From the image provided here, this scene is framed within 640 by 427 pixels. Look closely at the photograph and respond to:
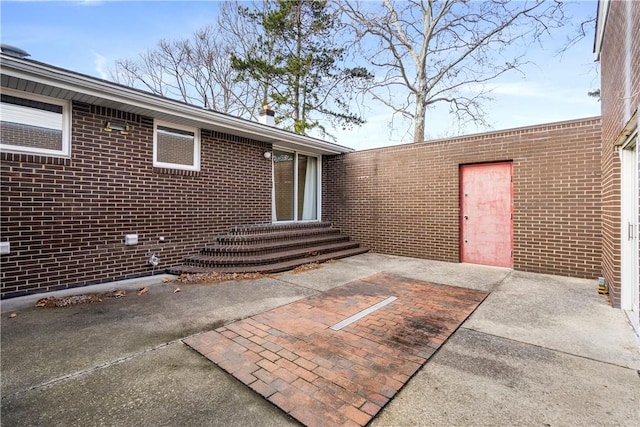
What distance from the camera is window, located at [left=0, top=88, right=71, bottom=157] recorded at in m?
4.04

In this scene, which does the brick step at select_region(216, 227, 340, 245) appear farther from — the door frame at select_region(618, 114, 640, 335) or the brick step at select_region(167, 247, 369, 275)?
the door frame at select_region(618, 114, 640, 335)

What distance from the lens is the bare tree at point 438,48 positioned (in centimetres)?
1113

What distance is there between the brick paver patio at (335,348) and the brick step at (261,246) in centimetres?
235

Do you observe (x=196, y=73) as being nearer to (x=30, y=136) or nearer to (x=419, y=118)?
(x=419, y=118)

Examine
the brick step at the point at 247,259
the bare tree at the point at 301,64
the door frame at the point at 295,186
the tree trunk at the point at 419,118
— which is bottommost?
the brick step at the point at 247,259

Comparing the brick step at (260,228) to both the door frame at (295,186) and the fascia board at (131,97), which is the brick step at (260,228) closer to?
the door frame at (295,186)

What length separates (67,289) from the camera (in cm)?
449

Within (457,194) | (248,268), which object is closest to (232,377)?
(248,268)

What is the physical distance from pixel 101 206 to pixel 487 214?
24.8 ft

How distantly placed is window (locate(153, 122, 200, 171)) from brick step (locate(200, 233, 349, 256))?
1719 millimetres

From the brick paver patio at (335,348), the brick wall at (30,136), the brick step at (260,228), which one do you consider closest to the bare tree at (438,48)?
the brick step at (260,228)

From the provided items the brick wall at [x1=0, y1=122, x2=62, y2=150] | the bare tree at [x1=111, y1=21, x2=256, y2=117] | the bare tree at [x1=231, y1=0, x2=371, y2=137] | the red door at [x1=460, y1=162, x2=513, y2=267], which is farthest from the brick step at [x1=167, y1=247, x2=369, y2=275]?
the bare tree at [x1=111, y1=21, x2=256, y2=117]

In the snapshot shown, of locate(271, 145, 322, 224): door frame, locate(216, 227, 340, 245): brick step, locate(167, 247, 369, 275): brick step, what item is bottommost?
locate(167, 247, 369, 275): brick step

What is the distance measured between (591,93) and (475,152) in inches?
318
